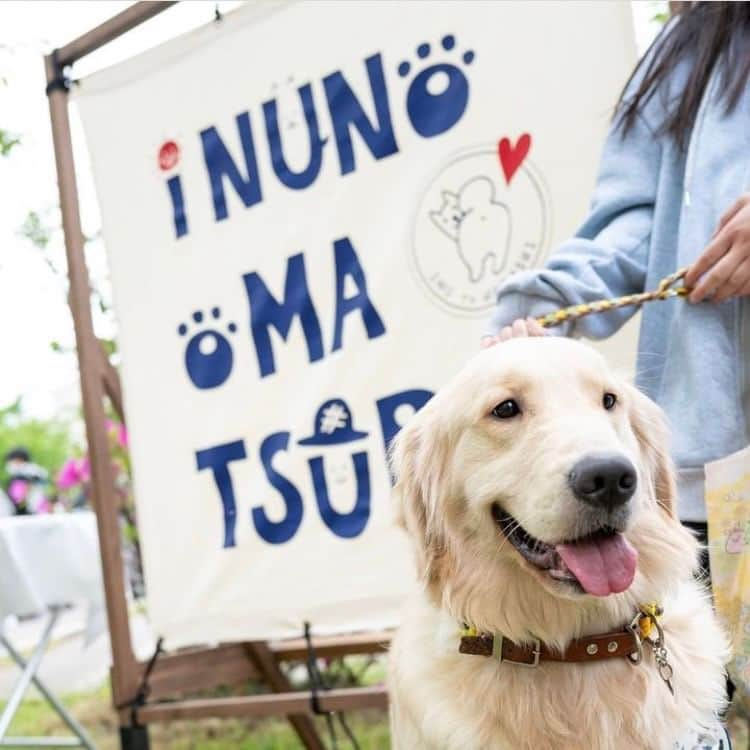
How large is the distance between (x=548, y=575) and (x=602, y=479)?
0.22 m

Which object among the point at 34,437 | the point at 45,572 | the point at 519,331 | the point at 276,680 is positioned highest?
the point at 519,331

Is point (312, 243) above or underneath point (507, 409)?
above

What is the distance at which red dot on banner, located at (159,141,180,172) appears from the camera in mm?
3203

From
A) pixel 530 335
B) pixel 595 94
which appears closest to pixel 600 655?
pixel 530 335

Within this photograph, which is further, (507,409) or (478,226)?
(478,226)

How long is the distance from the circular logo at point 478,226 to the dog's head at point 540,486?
967 millimetres

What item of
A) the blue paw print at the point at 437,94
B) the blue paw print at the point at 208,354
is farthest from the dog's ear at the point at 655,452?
the blue paw print at the point at 208,354

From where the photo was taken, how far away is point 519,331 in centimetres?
176

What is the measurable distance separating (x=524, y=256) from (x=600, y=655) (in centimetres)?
131

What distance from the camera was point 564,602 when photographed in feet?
5.18

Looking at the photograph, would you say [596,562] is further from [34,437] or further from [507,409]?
[34,437]

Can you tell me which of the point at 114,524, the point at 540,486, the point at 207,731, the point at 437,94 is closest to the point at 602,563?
the point at 540,486

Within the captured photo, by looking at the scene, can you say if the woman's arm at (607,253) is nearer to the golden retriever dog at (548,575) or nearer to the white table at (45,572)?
the golden retriever dog at (548,575)

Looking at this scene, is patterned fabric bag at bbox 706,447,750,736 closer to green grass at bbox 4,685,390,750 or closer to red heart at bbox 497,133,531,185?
red heart at bbox 497,133,531,185
